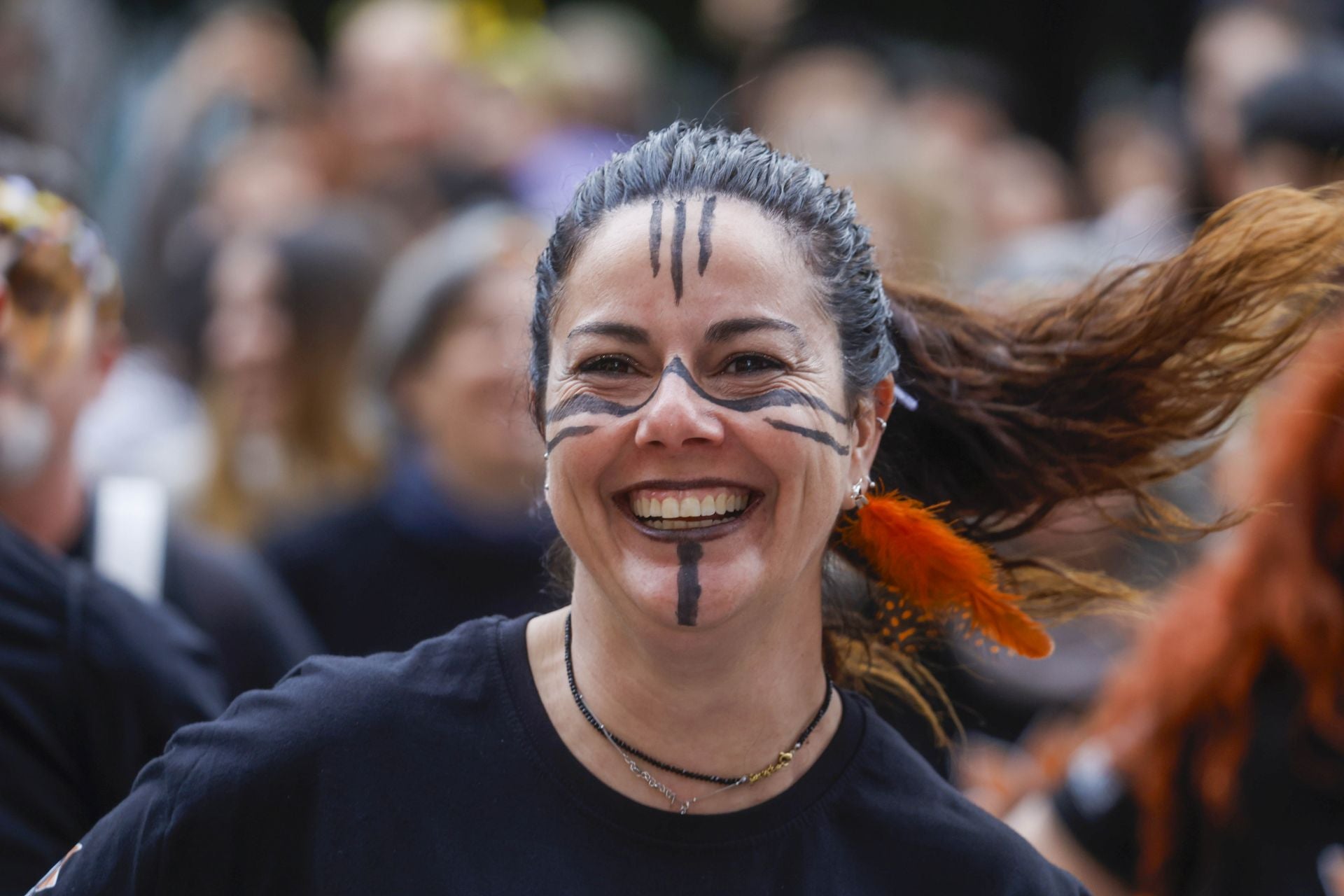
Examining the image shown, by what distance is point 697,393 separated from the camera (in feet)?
7.10

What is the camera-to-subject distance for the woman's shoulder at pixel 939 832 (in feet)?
7.30

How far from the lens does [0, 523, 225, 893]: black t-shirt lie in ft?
8.41

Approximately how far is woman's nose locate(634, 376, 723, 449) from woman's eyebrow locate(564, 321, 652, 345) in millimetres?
70

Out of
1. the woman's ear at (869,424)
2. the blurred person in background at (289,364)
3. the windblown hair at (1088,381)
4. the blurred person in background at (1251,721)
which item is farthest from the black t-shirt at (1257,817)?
the blurred person in background at (289,364)

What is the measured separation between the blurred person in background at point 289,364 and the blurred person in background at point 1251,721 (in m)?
2.69

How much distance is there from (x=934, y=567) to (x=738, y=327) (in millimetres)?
580

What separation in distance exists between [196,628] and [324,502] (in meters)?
1.76

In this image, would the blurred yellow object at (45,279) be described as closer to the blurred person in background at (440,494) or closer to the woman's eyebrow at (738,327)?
the blurred person in background at (440,494)

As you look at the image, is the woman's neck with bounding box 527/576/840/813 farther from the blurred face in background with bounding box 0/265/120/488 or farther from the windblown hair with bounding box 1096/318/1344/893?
the blurred face in background with bounding box 0/265/120/488

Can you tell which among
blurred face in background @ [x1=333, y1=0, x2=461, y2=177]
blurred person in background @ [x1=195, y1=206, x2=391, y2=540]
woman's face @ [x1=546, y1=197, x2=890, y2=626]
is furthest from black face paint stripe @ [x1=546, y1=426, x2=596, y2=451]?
blurred face in background @ [x1=333, y1=0, x2=461, y2=177]

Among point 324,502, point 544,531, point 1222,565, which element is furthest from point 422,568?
point 1222,565

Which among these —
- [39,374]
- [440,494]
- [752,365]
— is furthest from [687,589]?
[440,494]

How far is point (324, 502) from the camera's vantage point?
4902 mm

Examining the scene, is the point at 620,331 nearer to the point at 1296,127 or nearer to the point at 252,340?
the point at 1296,127
